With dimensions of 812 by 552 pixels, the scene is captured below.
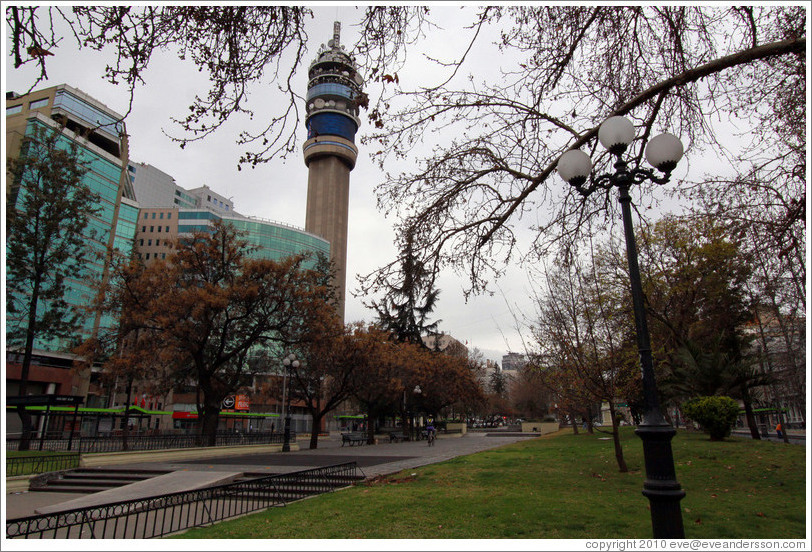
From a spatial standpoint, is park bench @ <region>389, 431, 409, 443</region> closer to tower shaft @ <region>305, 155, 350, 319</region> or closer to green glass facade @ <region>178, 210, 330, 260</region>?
green glass facade @ <region>178, 210, 330, 260</region>

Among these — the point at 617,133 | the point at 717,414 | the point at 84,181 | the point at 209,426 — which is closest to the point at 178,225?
the point at 84,181

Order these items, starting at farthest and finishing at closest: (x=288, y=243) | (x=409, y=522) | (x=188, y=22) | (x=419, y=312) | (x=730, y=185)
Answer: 1. (x=288, y=243)
2. (x=419, y=312)
3. (x=730, y=185)
4. (x=409, y=522)
5. (x=188, y=22)

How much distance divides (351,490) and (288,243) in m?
83.4

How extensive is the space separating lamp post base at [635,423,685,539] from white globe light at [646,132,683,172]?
3.07 m

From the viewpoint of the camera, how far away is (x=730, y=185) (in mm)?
10219

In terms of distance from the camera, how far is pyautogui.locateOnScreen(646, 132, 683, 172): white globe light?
18.6 ft

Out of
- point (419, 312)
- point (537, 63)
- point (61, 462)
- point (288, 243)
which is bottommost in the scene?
point (61, 462)

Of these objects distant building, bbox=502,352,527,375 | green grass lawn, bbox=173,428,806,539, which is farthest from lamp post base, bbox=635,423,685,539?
distant building, bbox=502,352,527,375

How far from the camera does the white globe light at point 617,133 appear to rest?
5762 mm

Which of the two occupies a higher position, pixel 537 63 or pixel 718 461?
pixel 537 63

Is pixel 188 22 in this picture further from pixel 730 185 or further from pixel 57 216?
pixel 57 216

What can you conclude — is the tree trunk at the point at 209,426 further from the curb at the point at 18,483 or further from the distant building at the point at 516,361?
the distant building at the point at 516,361

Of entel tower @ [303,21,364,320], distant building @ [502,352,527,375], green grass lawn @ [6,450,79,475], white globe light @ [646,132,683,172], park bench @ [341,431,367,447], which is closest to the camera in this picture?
white globe light @ [646,132,683,172]

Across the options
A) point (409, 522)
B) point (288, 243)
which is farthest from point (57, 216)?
point (288, 243)
